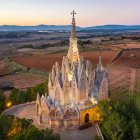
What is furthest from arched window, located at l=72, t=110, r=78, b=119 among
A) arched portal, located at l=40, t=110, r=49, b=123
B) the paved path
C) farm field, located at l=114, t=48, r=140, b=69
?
farm field, located at l=114, t=48, r=140, b=69

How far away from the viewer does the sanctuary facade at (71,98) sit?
3145cm

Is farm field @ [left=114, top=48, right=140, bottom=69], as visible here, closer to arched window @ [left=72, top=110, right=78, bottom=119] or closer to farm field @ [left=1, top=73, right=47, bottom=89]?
farm field @ [left=1, top=73, right=47, bottom=89]

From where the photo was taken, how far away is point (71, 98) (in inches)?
1273

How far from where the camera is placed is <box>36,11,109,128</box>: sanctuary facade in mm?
31453

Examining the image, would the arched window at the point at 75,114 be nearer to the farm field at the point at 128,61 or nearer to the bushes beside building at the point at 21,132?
the bushes beside building at the point at 21,132

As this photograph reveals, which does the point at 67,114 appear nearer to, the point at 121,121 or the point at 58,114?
the point at 58,114

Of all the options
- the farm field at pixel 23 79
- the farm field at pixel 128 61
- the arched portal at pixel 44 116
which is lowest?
the farm field at pixel 23 79

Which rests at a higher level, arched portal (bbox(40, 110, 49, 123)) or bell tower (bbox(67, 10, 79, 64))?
bell tower (bbox(67, 10, 79, 64))

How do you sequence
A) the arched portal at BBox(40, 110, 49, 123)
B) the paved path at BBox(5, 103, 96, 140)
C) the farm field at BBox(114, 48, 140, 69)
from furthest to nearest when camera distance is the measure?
the farm field at BBox(114, 48, 140, 69)
the arched portal at BBox(40, 110, 49, 123)
the paved path at BBox(5, 103, 96, 140)

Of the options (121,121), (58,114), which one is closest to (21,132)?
(58,114)

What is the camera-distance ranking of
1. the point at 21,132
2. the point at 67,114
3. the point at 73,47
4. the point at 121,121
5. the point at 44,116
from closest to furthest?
the point at 121,121 < the point at 21,132 < the point at 67,114 < the point at 73,47 < the point at 44,116

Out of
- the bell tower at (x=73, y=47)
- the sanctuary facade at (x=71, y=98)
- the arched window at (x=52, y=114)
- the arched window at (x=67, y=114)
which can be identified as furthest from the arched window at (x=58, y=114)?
the bell tower at (x=73, y=47)

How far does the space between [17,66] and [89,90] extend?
60.3 metres

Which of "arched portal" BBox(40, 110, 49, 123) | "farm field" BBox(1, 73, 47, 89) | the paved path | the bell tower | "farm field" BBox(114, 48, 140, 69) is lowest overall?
"farm field" BBox(1, 73, 47, 89)
